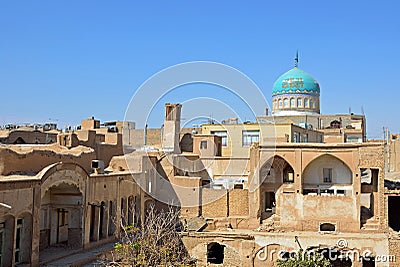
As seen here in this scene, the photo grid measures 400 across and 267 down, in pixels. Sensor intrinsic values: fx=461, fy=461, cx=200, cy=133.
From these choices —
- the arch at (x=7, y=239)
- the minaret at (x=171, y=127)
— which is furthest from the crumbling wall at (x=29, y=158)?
the minaret at (x=171, y=127)

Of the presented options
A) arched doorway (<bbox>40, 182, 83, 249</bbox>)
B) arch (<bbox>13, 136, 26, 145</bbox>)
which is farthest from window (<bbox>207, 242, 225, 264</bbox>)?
arch (<bbox>13, 136, 26, 145</bbox>)

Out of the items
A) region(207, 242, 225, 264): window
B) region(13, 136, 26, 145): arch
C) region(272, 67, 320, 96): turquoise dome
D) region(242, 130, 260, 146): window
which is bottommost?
region(207, 242, 225, 264): window

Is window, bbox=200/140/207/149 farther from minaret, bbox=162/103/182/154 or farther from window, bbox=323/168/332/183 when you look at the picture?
window, bbox=323/168/332/183

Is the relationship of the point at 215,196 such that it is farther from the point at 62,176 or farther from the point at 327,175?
the point at 62,176

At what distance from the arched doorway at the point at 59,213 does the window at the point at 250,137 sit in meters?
20.7

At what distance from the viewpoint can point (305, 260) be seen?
22719 millimetres

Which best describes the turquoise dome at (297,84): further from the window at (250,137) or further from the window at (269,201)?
the window at (269,201)

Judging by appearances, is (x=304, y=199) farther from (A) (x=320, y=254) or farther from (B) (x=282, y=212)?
(A) (x=320, y=254)

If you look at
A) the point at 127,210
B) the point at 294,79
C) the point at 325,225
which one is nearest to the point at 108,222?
the point at 127,210

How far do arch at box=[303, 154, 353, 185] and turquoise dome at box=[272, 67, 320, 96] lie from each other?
19.6 metres

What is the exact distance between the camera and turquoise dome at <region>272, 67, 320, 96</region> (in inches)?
2008

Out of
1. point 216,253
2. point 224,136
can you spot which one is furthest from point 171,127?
point 216,253

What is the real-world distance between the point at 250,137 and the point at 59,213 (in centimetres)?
2120

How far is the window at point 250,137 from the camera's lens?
4022 centimetres
